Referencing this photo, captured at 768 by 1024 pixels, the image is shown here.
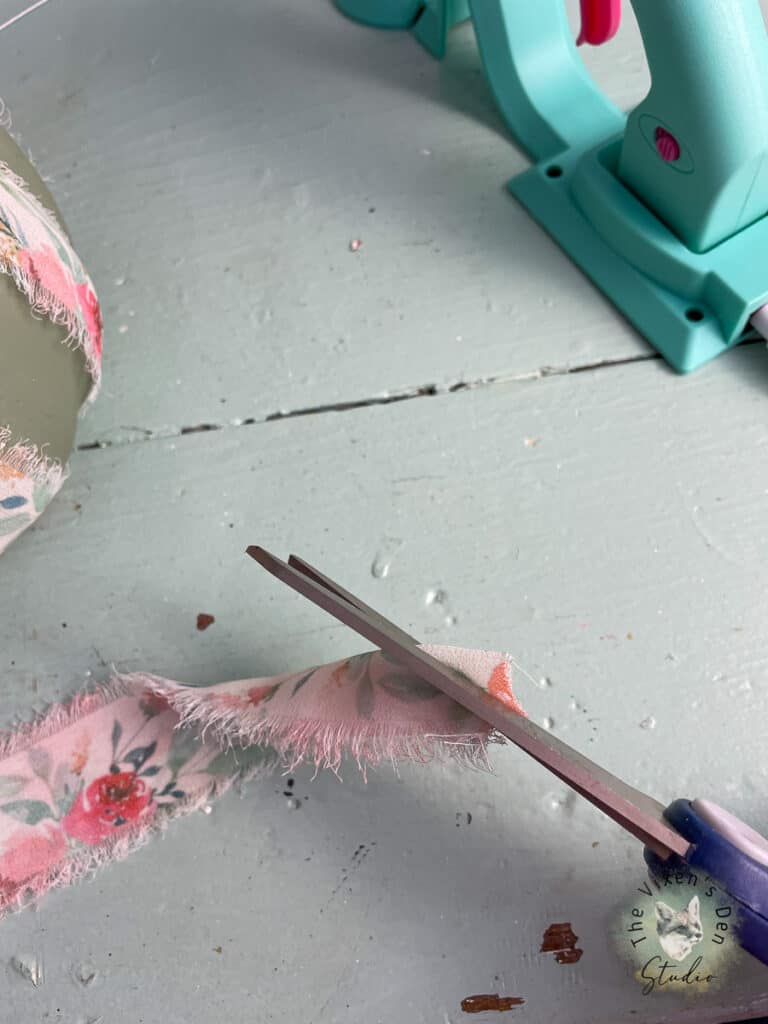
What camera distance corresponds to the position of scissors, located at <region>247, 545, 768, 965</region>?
1.13 ft

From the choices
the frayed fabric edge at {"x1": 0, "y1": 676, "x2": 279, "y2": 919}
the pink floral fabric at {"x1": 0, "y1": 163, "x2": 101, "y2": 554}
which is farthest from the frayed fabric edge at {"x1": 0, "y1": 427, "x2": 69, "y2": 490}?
the frayed fabric edge at {"x1": 0, "y1": 676, "x2": 279, "y2": 919}

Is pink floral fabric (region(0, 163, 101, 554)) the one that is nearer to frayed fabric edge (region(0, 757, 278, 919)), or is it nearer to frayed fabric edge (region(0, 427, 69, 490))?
frayed fabric edge (region(0, 427, 69, 490))

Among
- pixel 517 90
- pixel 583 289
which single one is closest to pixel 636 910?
pixel 583 289

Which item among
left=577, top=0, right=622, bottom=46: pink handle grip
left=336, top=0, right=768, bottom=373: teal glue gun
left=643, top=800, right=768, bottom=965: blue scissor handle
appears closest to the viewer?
left=643, top=800, right=768, bottom=965: blue scissor handle

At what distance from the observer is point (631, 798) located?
1.20ft

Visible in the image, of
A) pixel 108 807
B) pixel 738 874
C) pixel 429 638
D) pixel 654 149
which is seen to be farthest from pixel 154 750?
pixel 654 149

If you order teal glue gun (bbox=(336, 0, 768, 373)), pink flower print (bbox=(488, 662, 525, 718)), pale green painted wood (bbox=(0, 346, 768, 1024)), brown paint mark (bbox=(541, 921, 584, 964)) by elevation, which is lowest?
brown paint mark (bbox=(541, 921, 584, 964))

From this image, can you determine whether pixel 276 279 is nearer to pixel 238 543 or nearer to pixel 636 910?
pixel 238 543

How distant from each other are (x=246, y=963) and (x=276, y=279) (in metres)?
0.37

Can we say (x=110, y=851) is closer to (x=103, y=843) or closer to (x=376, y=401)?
(x=103, y=843)

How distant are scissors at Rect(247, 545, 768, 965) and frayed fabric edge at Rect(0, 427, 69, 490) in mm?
197

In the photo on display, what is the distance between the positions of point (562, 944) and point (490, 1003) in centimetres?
4

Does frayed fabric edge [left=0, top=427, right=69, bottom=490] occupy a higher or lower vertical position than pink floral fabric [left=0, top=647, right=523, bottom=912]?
higher

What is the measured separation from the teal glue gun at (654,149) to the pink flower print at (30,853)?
0.39 meters
